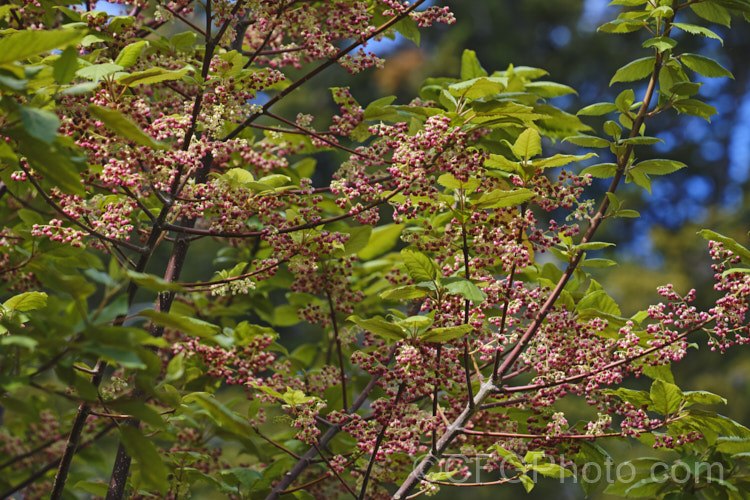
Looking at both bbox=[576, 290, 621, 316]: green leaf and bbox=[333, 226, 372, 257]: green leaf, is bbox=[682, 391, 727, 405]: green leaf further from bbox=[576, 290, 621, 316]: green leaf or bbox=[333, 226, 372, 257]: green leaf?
bbox=[333, 226, 372, 257]: green leaf

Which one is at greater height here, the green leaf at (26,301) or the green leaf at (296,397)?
the green leaf at (26,301)

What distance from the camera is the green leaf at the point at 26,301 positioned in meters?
2.30

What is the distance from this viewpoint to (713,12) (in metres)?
2.61

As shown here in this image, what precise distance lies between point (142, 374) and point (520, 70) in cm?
245

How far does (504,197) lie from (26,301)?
1.62 meters

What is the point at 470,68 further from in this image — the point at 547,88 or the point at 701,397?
the point at 701,397

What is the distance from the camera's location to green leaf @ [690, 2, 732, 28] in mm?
2572

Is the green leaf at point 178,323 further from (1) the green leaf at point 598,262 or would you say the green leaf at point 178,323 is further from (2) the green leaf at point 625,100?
(2) the green leaf at point 625,100

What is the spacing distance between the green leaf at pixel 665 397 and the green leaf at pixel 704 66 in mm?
1168

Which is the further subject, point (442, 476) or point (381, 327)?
point (442, 476)

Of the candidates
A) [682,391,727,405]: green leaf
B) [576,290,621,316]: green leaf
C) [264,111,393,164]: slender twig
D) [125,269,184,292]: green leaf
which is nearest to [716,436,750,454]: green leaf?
[682,391,727,405]: green leaf

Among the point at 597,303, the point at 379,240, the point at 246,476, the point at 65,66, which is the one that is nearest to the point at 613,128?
the point at 597,303

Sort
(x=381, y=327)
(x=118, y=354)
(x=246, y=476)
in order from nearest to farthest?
(x=118, y=354), (x=381, y=327), (x=246, y=476)

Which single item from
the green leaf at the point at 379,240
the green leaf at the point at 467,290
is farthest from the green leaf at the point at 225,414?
the green leaf at the point at 379,240
